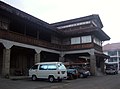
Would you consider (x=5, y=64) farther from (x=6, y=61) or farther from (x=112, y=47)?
(x=112, y=47)

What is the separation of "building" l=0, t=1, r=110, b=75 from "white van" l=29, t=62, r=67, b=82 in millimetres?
3233

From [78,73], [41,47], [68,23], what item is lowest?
[78,73]

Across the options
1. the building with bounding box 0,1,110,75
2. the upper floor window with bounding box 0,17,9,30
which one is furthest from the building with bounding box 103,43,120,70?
the upper floor window with bounding box 0,17,9,30

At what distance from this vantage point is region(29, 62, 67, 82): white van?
60.8ft

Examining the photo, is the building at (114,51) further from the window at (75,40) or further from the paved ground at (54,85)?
the paved ground at (54,85)

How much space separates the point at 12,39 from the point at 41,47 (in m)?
6.25

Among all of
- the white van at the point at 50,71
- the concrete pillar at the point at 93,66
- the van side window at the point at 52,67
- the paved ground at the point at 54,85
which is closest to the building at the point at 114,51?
the concrete pillar at the point at 93,66

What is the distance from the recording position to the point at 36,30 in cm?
2733

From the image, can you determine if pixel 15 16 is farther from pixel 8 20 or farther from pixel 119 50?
pixel 119 50

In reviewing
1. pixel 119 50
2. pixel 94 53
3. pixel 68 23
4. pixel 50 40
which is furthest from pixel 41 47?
pixel 119 50

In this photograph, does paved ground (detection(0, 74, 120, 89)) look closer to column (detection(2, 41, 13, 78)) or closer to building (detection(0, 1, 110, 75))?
column (detection(2, 41, 13, 78))

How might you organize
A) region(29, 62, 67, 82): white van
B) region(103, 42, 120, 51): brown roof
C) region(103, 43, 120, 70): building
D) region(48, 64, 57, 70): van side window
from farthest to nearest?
region(103, 42, 120, 51): brown roof → region(103, 43, 120, 70): building → region(48, 64, 57, 70): van side window → region(29, 62, 67, 82): white van

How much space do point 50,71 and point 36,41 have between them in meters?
7.72

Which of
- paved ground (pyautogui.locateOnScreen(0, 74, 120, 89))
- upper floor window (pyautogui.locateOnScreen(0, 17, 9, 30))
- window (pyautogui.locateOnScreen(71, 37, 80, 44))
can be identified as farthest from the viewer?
window (pyautogui.locateOnScreen(71, 37, 80, 44))
